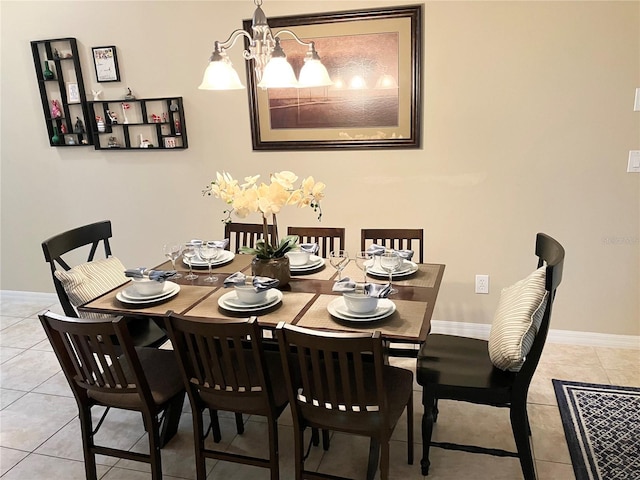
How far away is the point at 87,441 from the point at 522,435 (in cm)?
175

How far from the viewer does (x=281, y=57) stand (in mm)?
2047

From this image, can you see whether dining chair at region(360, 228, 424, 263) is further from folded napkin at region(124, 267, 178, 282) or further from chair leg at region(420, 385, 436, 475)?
folded napkin at region(124, 267, 178, 282)

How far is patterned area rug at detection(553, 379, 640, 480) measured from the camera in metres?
2.12

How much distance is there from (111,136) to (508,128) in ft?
9.10

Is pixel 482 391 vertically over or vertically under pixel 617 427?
over

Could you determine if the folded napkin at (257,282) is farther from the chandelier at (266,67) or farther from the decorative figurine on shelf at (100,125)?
the decorative figurine on shelf at (100,125)

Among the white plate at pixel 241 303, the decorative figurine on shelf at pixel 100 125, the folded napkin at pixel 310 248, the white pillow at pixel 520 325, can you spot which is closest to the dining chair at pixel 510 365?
the white pillow at pixel 520 325

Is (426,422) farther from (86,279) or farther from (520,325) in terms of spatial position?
(86,279)

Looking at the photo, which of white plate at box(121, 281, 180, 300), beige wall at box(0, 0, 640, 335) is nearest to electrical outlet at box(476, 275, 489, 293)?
beige wall at box(0, 0, 640, 335)

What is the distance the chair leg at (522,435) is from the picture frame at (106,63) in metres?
3.28

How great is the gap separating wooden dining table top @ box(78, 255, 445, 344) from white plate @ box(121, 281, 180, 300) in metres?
0.04

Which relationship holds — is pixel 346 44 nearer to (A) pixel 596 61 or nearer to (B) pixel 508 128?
(B) pixel 508 128

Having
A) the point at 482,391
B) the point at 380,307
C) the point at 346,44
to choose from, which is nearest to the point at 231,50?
the point at 346,44

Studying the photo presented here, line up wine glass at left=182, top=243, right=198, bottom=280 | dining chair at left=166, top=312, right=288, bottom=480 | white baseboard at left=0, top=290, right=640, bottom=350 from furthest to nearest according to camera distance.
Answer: white baseboard at left=0, top=290, right=640, bottom=350, wine glass at left=182, top=243, right=198, bottom=280, dining chair at left=166, top=312, right=288, bottom=480
